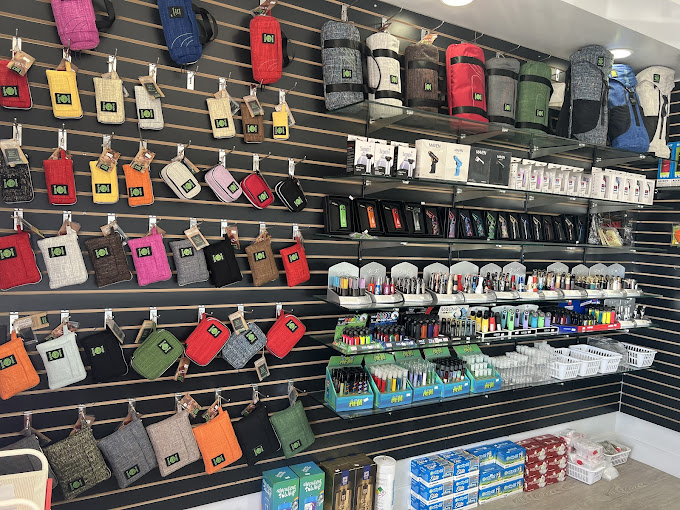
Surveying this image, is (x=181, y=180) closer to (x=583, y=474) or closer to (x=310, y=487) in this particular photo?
(x=310, y=487)

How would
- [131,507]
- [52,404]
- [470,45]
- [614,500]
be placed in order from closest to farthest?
[52,404]
[131,507]
[470,45]
[614,500]

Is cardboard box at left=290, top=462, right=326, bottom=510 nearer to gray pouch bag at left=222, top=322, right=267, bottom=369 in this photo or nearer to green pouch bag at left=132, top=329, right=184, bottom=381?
gray pouch bag at left=222, top=322, right=267, bottom=369

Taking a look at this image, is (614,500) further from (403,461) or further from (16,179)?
(16,179)

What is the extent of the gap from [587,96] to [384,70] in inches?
71.7

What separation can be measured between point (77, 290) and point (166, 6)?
160cm

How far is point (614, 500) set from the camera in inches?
158

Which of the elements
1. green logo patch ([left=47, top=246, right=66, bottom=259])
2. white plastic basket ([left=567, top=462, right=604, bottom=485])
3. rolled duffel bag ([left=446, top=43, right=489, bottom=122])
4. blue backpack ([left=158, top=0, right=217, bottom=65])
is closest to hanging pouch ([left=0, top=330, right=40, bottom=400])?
green logo patch ([left=47, top=246, right=66, bottom=259])

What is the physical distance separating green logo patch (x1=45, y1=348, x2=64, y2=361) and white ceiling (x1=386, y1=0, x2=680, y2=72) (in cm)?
300

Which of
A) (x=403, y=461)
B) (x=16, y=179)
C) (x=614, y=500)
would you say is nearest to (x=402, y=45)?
(x=16, y=179)

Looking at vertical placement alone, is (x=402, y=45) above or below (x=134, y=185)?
above

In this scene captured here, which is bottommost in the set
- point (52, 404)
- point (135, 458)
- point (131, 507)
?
point (131, 507)

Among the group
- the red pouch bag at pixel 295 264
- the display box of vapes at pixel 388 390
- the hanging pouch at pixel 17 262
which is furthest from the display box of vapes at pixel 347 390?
the hanging pouch at pixel 17 262

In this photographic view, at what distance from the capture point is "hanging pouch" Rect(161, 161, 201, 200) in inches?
107

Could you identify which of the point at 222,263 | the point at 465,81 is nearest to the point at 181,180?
the point at 222,263
